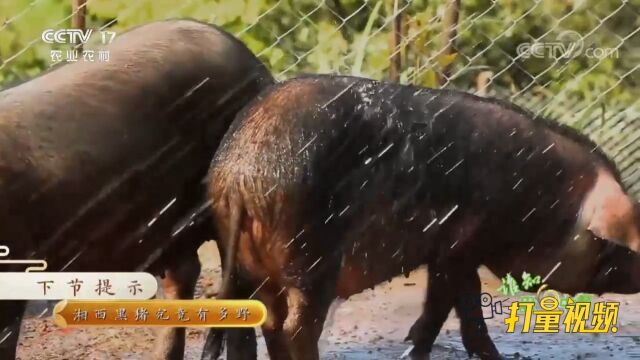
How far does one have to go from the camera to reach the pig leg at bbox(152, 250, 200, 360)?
2277mm

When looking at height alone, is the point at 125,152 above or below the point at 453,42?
below

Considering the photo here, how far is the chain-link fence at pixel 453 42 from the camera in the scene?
2.25 metres

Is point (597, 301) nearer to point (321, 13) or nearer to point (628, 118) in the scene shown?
point (628, 118)

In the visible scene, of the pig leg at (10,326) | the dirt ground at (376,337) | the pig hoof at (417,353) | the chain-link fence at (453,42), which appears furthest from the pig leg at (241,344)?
the chain-link fence at (453,42)

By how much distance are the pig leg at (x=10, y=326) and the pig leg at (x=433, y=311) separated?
92 centimetres

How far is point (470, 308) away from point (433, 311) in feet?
0.30

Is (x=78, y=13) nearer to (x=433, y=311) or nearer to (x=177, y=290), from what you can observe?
(x=177, y=290)

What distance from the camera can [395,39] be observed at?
2260mm

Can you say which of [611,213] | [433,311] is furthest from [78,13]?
[611,213]

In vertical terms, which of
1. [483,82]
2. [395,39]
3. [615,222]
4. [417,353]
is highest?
[395,39]

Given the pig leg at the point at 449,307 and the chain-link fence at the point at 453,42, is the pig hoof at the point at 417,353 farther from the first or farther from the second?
the chain-link fence at the point at 453,42

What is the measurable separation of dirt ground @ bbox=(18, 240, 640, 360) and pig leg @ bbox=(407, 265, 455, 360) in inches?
0.7

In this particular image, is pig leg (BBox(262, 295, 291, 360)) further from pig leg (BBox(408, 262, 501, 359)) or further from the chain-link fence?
the chain-link fence

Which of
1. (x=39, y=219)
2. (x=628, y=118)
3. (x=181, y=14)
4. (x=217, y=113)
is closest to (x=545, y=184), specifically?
(x=628, y=118)
